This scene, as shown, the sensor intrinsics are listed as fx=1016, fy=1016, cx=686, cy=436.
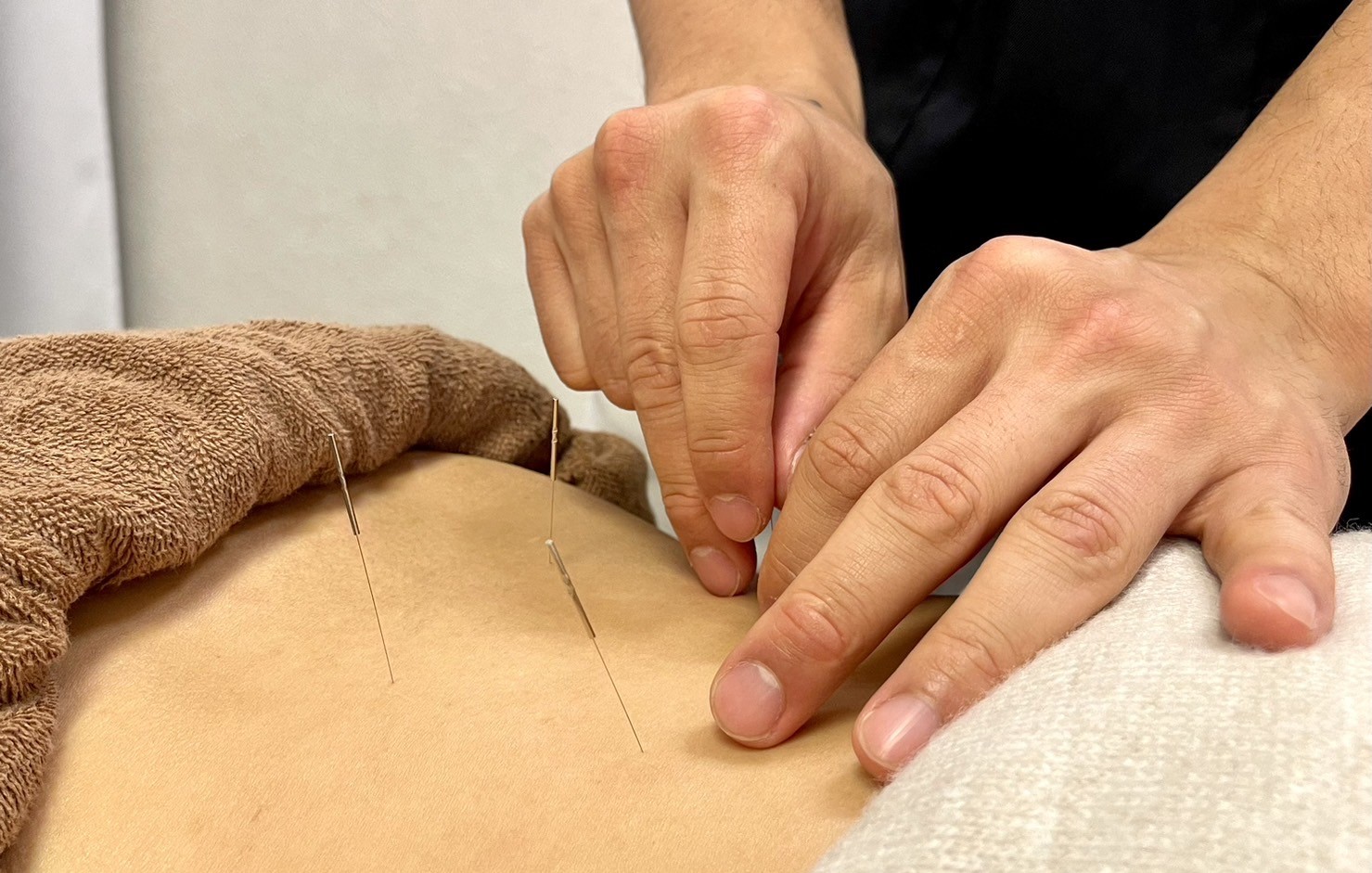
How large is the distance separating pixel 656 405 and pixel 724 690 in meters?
0.31

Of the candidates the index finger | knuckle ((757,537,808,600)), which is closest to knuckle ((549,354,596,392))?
the index finger

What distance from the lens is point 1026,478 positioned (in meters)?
0.63

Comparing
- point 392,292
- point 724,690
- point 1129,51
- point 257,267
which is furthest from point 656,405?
point 257,267

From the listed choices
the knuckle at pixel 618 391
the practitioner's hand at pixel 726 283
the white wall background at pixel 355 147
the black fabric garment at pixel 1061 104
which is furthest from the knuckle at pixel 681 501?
the white wall background at pixel 355 147

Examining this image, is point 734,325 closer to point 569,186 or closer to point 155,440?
point 569,186

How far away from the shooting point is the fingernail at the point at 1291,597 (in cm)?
48

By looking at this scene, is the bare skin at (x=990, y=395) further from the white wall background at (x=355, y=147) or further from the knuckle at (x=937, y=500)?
the white wall background at (x=355, y=147)

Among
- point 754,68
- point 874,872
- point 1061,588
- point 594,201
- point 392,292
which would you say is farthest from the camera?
point 392,292

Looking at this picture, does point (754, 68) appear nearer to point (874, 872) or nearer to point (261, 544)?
point (261, 544)

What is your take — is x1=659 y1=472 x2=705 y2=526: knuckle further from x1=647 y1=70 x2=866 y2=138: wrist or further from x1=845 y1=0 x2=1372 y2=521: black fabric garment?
x1=845 y1=0 x2=1372 y2=521: black fabric garment

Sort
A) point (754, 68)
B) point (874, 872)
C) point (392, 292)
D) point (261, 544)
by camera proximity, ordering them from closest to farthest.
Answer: point (874, 872) → point (261, 544) → point (754, 68) → point (392, 292)

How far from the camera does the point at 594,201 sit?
0.95 metres

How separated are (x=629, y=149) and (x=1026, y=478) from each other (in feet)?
1.50

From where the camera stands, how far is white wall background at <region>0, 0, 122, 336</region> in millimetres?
1813
